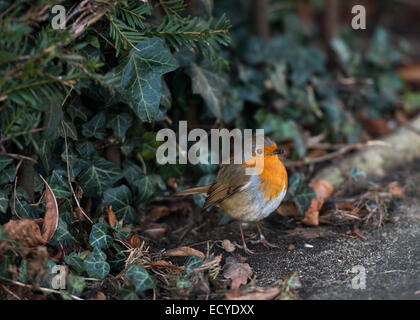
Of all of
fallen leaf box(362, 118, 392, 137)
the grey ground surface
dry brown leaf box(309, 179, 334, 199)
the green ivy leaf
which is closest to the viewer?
the green ivy leaf

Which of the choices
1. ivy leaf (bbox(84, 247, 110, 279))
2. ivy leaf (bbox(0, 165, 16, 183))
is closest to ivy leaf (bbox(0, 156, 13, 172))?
ivy leaf (bbox(0, 165, 16, 183))

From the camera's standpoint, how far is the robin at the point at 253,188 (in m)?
3.40

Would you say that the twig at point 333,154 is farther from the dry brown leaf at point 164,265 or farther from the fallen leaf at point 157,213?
the dry brown leaf at point 164,265

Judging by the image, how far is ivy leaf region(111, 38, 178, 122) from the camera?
3.06 m

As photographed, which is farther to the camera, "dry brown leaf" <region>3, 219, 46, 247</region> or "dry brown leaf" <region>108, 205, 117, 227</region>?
"dry brown leaf" <region>108, 205, 117, 227</region>

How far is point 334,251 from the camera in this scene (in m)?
3.21

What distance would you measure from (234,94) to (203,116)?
42 cm

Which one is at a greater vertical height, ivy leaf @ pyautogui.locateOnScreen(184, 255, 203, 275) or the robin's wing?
the robin's wing

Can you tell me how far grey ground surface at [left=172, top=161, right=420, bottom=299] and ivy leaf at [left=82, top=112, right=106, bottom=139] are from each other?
927 mm

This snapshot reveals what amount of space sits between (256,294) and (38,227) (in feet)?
4.03

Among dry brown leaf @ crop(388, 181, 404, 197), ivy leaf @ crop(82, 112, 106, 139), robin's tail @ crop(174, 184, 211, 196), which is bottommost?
dry brown leaf @ crop(388, 181, 404, 197)

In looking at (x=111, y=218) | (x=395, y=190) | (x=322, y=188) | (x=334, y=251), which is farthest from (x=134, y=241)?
(x=395, y=190)

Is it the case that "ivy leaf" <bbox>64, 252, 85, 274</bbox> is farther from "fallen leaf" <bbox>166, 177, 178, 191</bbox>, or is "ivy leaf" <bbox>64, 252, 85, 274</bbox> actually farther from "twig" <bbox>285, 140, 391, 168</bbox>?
"twig" <bbox>285, 140, 391, 168</bbox>

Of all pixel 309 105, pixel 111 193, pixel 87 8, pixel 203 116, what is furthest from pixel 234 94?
pixel 87 8
